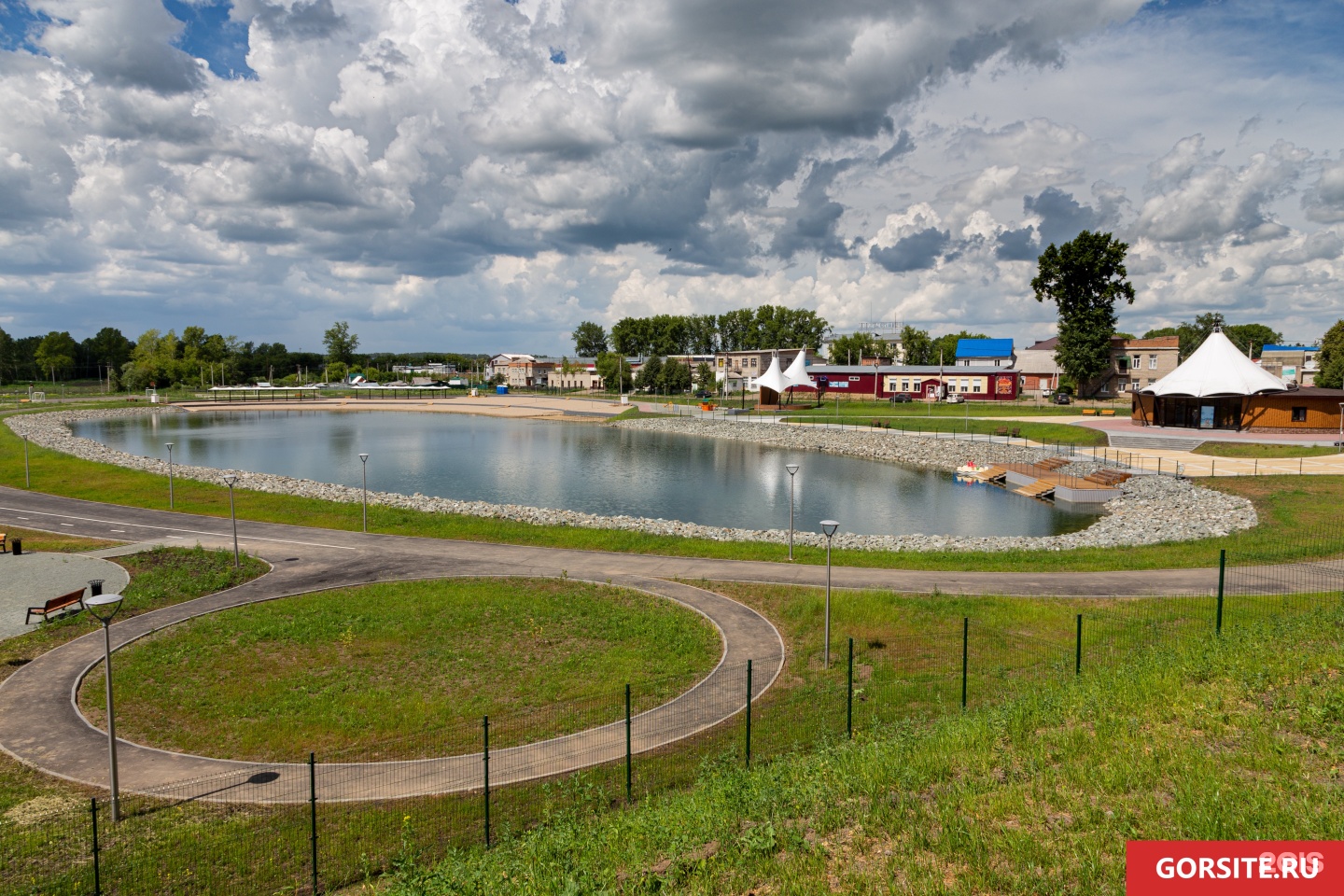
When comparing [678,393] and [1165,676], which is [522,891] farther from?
[678,393]

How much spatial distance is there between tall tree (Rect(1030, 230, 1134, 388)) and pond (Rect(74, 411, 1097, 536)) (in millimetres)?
33242

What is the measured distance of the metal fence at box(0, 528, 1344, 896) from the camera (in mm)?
10617

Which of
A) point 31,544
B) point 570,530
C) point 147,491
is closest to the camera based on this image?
point 31,544

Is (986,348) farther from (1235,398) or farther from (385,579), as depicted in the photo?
(385,579)

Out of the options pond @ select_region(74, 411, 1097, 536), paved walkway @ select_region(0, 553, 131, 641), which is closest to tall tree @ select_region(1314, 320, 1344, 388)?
pond @ select_region(74, 411, 1097, 536)

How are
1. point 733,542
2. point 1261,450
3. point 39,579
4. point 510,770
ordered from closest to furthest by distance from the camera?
point 510,770 → point 39,579 → point 733,542 → point 1261,450

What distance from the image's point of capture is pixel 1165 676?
12.4m

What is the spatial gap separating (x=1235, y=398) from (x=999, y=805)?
6667cm

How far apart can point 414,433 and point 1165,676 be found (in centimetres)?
8438

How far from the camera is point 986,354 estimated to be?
111 meters

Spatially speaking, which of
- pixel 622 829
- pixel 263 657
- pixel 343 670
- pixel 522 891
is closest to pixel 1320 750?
pixel 622 829

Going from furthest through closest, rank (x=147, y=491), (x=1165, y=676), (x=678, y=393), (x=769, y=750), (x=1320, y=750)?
(x=678, y=393) → (x=147, y=491) → (x=769, y=750) → (x=1165, y=676) → (x=1320, y=750)

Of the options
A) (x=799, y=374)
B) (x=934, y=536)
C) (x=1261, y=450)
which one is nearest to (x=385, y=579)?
(x=934, y=536)

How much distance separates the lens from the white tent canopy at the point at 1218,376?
196 feet
